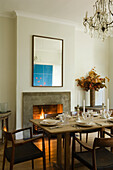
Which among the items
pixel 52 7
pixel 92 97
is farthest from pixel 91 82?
pixel 52 7

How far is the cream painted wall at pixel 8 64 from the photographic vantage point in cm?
407

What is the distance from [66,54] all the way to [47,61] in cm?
60

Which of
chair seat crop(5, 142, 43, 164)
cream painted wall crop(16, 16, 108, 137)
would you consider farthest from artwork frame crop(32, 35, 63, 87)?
chair seat crop(5, 142, 43, 164)

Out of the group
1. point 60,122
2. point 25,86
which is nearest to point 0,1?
point 25,86

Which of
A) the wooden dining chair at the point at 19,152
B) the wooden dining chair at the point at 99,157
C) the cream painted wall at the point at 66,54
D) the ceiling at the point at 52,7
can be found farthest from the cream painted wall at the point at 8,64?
the wooden dining chair at the point at 99,157

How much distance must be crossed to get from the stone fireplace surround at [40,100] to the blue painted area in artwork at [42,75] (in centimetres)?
26

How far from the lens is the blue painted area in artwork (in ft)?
13.5

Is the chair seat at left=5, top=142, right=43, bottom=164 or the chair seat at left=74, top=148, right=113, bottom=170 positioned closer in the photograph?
the chair seat at left=74, top=148, right=113, bottom=170

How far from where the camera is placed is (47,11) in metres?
3.89

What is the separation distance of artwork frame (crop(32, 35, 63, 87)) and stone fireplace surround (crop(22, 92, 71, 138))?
246mm

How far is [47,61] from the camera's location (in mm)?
4285

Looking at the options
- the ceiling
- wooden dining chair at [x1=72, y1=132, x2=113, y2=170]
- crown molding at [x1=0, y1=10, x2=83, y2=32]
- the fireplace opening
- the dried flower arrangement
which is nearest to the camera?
wooden dining chair at [x1=72, y1=132, x2=113, y2=170]

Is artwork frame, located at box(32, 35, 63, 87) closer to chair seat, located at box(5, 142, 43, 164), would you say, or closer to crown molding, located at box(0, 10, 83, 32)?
crown molding, located at box(0, 10, 83, 32)

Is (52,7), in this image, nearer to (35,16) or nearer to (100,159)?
(35,16)
